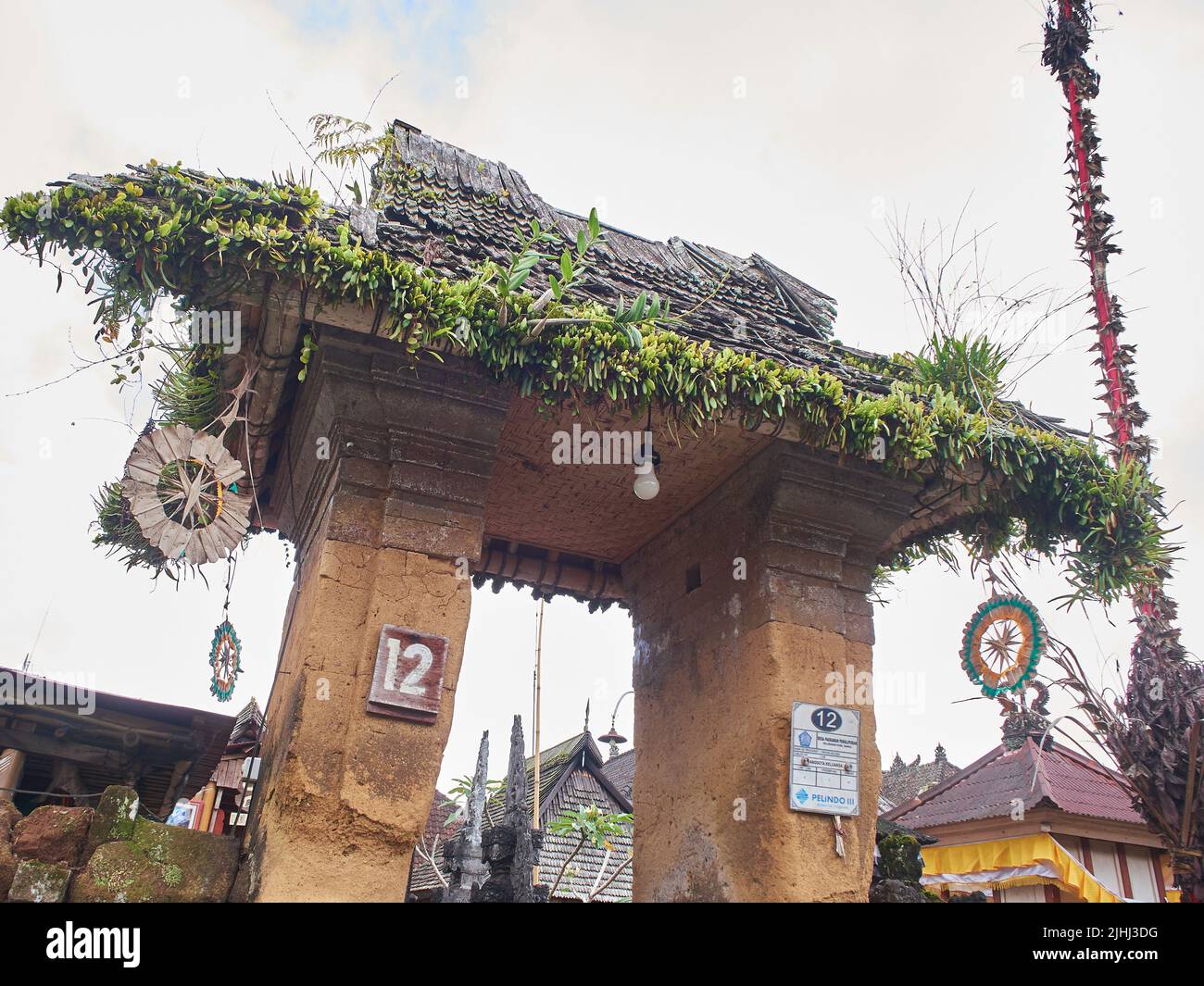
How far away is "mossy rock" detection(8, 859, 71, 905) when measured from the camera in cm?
414

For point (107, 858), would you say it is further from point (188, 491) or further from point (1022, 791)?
point (1022, 791)

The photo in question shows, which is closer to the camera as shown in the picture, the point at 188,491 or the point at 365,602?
the point at 188,491

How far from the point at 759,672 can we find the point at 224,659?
3.34 m

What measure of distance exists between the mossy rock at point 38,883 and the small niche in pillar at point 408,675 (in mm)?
1530

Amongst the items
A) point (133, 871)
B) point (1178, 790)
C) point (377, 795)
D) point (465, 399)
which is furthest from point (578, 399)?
point (1178, 790)

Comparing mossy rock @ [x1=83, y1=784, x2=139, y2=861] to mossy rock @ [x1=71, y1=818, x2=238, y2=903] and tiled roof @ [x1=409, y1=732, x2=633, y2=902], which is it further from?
tiled roof @ [x1=409, y1=732, x2=633, y2=902]

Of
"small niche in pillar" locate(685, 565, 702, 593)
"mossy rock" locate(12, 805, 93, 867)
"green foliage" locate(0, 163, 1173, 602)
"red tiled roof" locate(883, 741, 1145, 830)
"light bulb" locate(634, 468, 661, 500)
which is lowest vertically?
"mossy rock" locate(12, 805, 93, 867)

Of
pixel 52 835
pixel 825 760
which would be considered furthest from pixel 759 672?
pixel 52 835

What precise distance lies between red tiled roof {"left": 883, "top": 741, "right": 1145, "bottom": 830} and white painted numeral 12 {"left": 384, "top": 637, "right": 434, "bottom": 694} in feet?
29.3

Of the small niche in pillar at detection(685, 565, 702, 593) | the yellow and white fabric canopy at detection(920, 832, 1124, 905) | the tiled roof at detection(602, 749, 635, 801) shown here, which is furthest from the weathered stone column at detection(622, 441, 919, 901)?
the tiled roof at detection(602, 749, 635, 801)

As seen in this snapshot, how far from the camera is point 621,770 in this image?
23.7 m

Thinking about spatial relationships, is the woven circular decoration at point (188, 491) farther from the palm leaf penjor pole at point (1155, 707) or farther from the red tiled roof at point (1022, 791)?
the red tiled roof at point (1022, 791)

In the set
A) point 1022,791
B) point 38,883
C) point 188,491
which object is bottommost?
point 38,883

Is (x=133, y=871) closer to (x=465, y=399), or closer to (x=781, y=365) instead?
(x=465, y=399)
